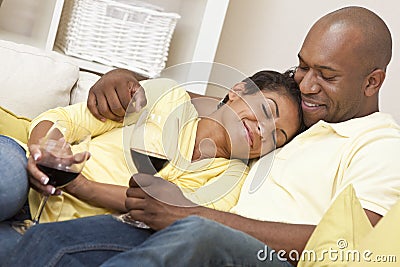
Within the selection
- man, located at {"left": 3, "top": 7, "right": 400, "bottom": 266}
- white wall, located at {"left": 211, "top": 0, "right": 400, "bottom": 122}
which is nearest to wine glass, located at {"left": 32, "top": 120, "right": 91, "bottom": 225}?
man, located at {"left": 3, "top": 7, "right": 400, "bottom": 266}

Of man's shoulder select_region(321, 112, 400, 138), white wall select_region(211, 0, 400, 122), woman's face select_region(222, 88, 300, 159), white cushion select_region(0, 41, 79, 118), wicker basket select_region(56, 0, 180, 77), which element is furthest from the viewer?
white wall select_region(211, 0, 400, 122)

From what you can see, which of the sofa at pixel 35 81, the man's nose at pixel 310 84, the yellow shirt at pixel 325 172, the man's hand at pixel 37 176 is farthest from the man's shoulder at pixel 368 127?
the sofa at pixel 35 81

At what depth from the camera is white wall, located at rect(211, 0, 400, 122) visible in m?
2.95

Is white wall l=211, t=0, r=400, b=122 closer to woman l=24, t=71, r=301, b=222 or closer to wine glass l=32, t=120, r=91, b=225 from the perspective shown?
woman l=24, t=71, r=301, b=222

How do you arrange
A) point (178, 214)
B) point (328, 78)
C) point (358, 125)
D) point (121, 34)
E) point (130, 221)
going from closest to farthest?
point (178, 214)
point (130, 221)
point (358, 125)
point (328, 78)
point (121, 34)

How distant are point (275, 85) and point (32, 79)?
2.61ft

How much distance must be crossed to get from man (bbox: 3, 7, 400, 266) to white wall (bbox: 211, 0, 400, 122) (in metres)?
0.90

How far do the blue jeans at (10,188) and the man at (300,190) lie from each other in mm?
99

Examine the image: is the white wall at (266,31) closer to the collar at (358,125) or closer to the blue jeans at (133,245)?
the collar at (358,125)

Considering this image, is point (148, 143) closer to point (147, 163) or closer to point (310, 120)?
point (147, 163)

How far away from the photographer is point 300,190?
1818 millimetres

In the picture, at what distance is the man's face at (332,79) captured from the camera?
1.99 metres

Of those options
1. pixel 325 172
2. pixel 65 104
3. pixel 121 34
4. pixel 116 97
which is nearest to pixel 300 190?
pixel 325 172

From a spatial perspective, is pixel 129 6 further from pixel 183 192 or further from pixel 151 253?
pixel 151 253
